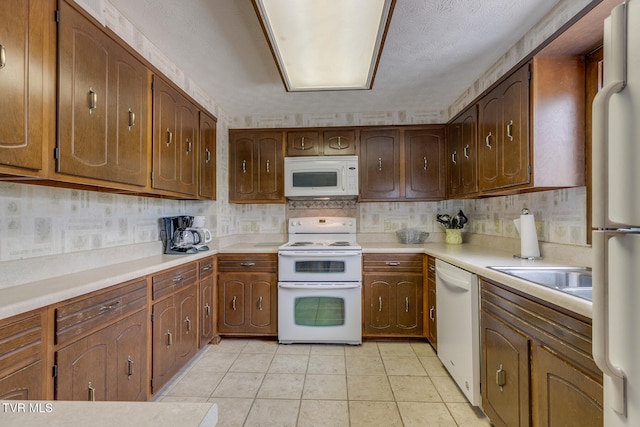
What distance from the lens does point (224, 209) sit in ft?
10.1

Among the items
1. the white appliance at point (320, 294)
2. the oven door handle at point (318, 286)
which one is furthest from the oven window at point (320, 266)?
the oven door handle at point (318, 286)

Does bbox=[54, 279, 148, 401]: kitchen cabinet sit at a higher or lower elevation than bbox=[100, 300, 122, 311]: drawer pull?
lower

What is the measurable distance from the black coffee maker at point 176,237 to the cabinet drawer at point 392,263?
1.50m

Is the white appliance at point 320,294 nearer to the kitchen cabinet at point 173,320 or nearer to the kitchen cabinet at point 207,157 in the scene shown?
the kitchen cabinet at point 173,320

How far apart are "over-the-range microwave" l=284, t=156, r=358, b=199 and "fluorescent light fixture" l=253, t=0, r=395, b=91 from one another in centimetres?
79

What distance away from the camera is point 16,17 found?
104cm

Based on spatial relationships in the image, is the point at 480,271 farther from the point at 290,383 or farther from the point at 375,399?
the point at 290,383

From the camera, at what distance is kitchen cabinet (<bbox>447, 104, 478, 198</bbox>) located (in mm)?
2365

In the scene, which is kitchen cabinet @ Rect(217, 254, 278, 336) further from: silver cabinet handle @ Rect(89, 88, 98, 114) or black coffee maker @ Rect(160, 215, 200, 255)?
silver cabinet handle @ Rect(89, 88, 98, 114)

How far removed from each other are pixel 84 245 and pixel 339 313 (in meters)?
1.95

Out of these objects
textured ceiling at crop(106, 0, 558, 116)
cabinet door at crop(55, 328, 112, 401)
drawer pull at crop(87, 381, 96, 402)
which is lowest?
drawer pull at crop(87, 381, 96, 402)

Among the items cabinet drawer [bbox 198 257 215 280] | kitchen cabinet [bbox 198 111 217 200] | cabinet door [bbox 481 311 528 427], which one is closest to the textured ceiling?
kitchen cabinet [bbox 198 111 217 200]

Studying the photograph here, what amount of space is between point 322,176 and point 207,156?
110 cm

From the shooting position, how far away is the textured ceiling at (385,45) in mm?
1587
